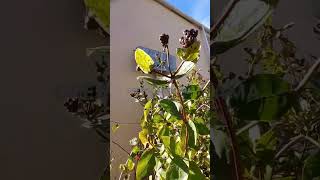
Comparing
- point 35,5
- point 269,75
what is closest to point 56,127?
point 35,5

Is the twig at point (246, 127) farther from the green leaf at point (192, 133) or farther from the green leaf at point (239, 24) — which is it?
the green leaf at point (192, 133)

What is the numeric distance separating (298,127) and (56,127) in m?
0.83

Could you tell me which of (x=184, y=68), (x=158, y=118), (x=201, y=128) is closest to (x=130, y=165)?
(x=158, y=118)

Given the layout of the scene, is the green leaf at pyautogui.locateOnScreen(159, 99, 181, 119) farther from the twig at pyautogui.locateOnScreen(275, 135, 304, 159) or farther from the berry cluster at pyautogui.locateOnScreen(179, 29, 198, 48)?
the twig at pyautogui.locateOnScreen(275, 135, 304, 159)

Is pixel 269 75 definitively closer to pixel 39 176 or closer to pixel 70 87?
pixel 70 87

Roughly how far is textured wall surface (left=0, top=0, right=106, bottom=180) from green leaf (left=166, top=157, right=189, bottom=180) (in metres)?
0.23

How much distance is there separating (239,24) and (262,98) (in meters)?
0.21

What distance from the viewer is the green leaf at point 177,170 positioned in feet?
4.19

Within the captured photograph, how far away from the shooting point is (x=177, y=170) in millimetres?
1295

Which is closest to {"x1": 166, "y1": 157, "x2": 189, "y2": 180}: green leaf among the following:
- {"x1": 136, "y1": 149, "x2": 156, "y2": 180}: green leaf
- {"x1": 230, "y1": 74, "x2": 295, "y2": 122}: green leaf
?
{"x1": 136, "y1": 149, "x2": 156, "y2": 180}: green leaf

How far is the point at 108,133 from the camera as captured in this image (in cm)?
131

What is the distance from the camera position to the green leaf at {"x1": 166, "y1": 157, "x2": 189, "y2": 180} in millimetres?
1277

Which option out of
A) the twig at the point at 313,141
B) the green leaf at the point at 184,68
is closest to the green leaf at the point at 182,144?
the green leaf at the point at 184,68

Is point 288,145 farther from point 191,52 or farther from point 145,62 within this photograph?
point 145,62
